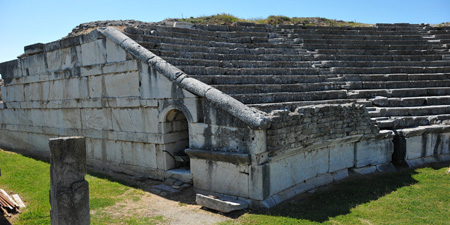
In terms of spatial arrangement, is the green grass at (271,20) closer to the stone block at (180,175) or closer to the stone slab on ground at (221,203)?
the stone block at (180,175)

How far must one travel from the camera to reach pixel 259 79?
31.4 ft

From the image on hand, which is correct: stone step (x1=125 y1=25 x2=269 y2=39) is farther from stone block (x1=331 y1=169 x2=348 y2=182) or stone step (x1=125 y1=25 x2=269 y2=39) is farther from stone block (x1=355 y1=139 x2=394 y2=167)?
stone block (x1=331 y1=169 x2=348 y2=182)

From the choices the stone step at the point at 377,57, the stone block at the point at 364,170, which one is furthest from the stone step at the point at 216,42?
the stone block at the point at 364,170

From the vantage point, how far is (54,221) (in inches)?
191

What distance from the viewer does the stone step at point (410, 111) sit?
10.1 m

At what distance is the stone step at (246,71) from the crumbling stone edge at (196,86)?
Result: 0.79 m

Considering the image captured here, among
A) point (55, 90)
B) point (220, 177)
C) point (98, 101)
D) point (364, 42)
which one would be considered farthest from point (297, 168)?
point (364, 42)

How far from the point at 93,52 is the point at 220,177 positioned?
18.2 ft

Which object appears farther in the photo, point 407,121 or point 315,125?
point 407,121

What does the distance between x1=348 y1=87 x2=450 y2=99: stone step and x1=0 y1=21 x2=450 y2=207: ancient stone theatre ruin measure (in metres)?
0.04

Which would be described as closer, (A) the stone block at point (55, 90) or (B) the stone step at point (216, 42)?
(B) the stone step at point (216, 42)

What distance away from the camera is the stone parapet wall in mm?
6902

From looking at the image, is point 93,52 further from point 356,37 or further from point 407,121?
point 356,37

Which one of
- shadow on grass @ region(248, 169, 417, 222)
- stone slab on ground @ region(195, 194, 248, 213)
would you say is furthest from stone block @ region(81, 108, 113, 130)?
shadow on grass @ region(248, 169, 417, 222)
